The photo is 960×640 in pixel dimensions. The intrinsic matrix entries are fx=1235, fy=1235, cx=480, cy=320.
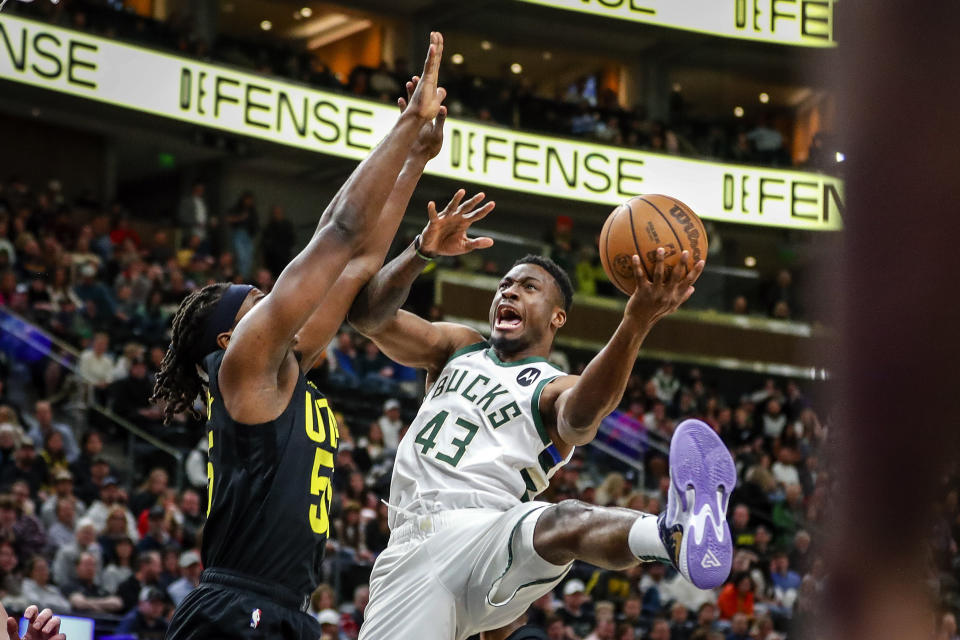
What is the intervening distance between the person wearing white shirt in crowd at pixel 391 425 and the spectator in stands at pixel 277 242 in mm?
5266

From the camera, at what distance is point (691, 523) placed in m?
4.02

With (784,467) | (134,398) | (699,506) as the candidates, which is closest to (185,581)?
(134,398)

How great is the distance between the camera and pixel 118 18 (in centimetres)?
2162

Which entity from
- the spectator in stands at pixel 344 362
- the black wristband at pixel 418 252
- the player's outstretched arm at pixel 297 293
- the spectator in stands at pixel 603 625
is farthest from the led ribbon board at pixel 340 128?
the player's outstretched arm at pixel 297 293

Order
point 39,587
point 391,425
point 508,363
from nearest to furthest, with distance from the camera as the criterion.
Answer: point 508,363
point 39,587
point 391,425

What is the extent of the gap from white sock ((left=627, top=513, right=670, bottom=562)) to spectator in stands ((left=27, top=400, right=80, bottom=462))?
9.66 metres

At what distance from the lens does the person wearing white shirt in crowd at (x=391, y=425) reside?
1593cm

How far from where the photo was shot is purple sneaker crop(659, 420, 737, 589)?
13.0 ft

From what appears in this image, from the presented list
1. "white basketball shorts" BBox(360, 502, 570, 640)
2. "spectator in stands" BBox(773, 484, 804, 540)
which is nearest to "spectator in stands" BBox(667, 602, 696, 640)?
"spectator in stands" BBox(773, 484, 804, 540)

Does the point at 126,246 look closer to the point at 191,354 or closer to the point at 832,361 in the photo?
the point at 191,354

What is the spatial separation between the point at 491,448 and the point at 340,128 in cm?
1694

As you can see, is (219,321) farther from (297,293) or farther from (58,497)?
(58,497)

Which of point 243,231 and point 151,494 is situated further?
point 243,231

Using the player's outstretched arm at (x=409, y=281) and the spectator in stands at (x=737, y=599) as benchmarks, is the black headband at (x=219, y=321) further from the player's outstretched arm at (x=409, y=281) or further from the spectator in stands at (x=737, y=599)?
the spectator in stands at (x=737, y=599)
